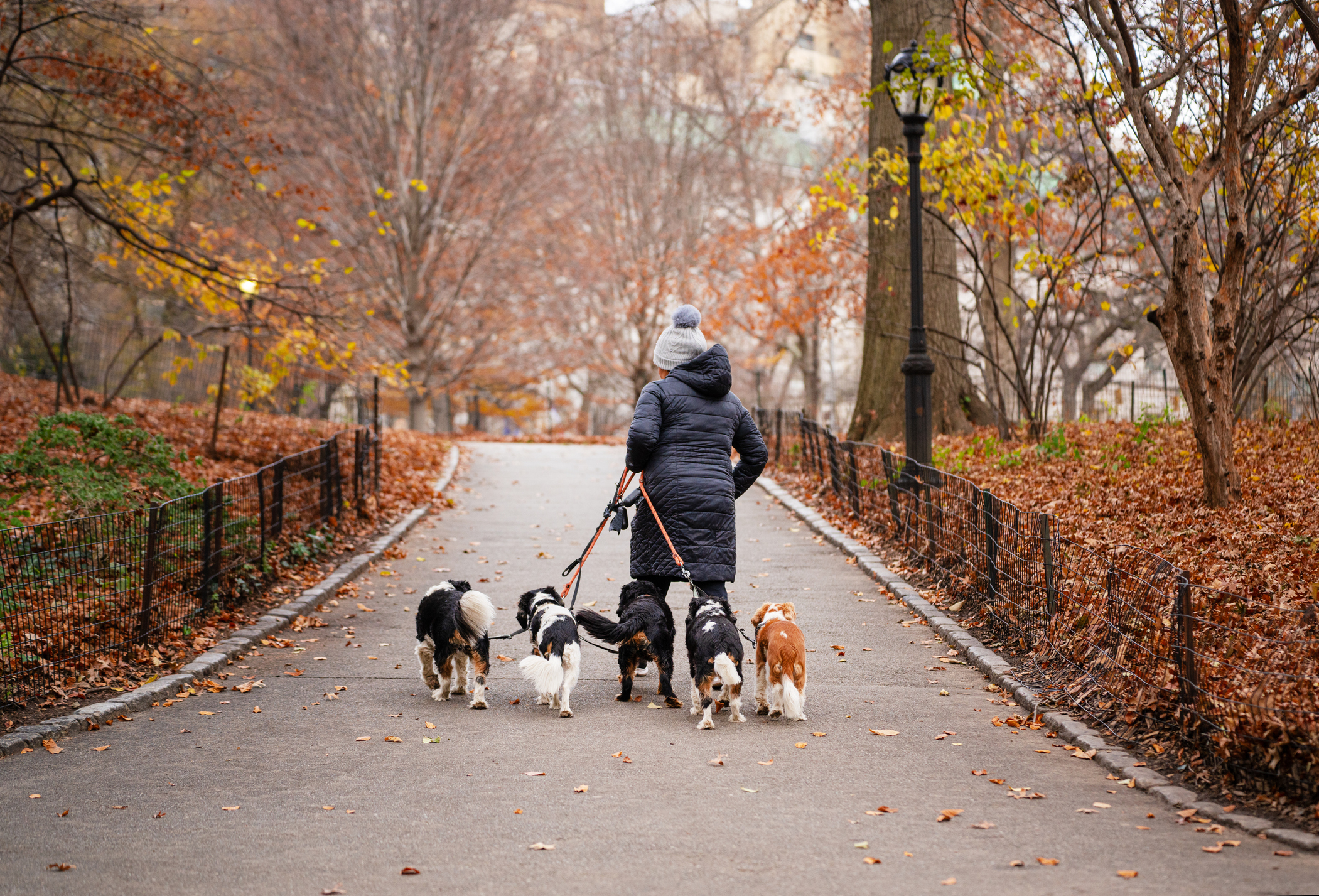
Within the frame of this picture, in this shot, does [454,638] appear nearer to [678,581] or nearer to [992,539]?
[678,581]

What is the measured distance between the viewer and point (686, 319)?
7484 millimetres

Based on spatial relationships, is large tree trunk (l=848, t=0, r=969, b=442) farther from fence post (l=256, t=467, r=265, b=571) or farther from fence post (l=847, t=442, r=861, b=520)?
fence post (l=256, t=467, r=265, b=571)

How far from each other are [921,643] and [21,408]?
15.0 metres

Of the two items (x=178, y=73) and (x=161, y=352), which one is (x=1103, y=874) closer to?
(x=178, y=73)

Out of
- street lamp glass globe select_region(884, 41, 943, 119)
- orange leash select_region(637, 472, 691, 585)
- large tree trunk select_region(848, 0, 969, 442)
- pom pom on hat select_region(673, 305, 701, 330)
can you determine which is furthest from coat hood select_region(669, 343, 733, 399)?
large tree trunk select_region(848, 0, 969, 442)

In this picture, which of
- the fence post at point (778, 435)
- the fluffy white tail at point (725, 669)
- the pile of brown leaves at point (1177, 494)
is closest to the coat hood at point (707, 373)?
the fluffy white tail at point (725, 669)

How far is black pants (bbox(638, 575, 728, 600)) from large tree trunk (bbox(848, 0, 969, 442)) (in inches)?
377

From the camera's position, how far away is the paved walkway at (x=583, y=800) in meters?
4.50

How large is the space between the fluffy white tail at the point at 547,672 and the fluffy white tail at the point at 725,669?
94 centimetres

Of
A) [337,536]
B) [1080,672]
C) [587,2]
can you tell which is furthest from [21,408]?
[587,2]

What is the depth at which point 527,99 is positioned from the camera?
3244 cm

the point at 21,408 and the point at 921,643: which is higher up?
the point at 21,408

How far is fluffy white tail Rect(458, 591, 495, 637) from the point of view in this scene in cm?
691

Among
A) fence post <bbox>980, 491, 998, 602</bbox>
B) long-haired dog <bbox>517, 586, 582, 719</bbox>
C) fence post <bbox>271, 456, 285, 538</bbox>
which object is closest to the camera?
long-haired dog <bbox>517, 586, 582, 719</bbox>
